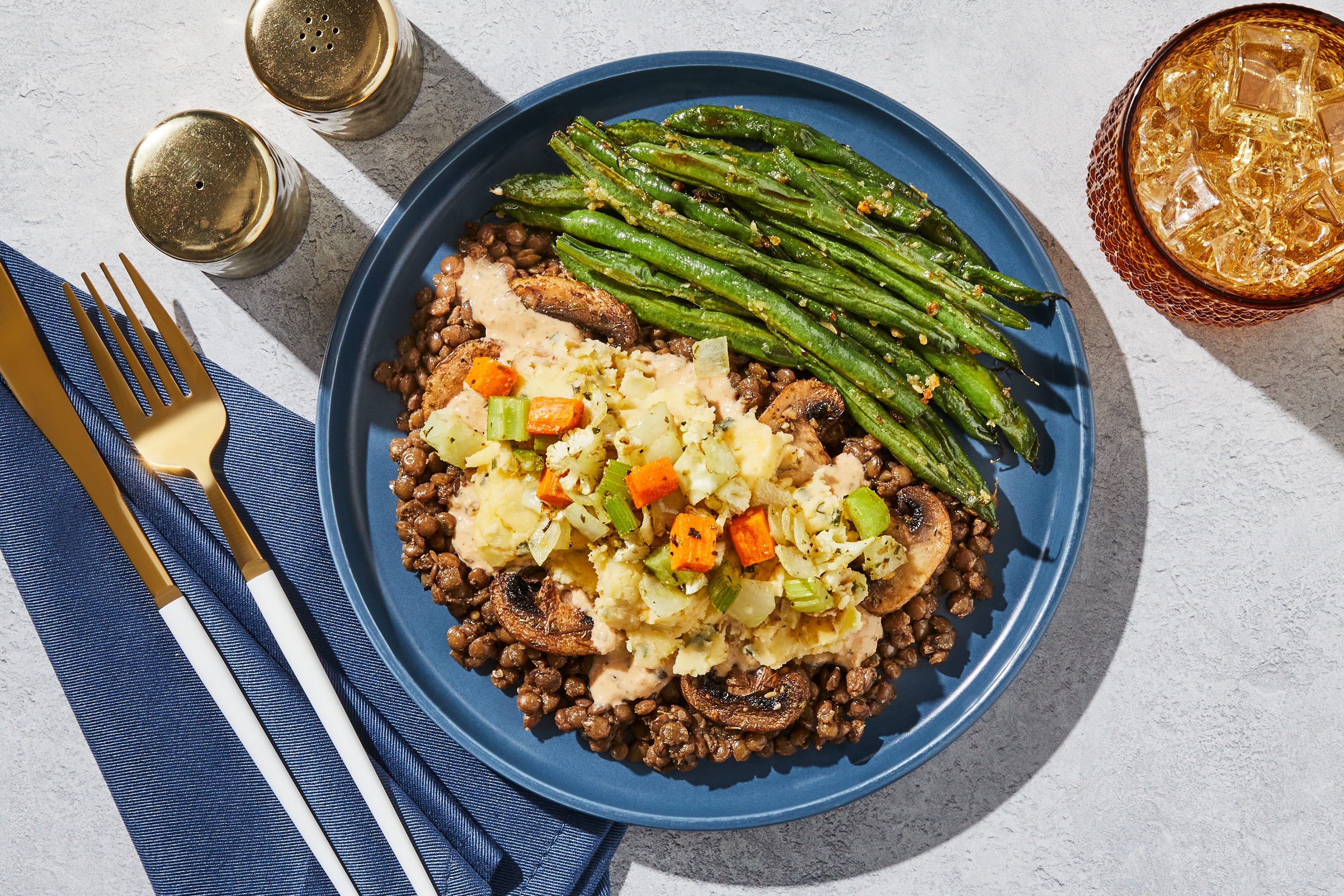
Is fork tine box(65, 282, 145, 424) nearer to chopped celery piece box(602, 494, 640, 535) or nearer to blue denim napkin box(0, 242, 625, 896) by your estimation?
blue denim napkin box(0, 242, 625, 896)

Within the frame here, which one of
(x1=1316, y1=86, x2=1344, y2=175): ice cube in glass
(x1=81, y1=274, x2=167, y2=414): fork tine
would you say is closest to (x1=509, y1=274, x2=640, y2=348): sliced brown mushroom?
(x1=81, y1=274, x2=167, y2=414): fork tine

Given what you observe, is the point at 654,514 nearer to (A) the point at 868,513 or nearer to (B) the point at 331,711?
(A) the point at 868,513

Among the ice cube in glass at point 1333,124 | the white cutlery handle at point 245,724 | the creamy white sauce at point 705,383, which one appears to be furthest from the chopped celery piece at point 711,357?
the ice cube in glass at point 1333,124

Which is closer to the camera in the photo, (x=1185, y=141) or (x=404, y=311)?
(x=1185, y=141)

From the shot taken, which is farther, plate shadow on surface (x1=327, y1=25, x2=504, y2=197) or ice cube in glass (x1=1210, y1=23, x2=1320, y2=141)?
plate shadow on surface (x1=327, y1=25, x2=504, y2=197)

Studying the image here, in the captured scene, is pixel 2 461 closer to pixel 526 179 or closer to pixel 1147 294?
pixel 526 179

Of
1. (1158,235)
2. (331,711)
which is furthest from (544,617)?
(1158,235)

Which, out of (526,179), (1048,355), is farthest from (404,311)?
(1048,355)
